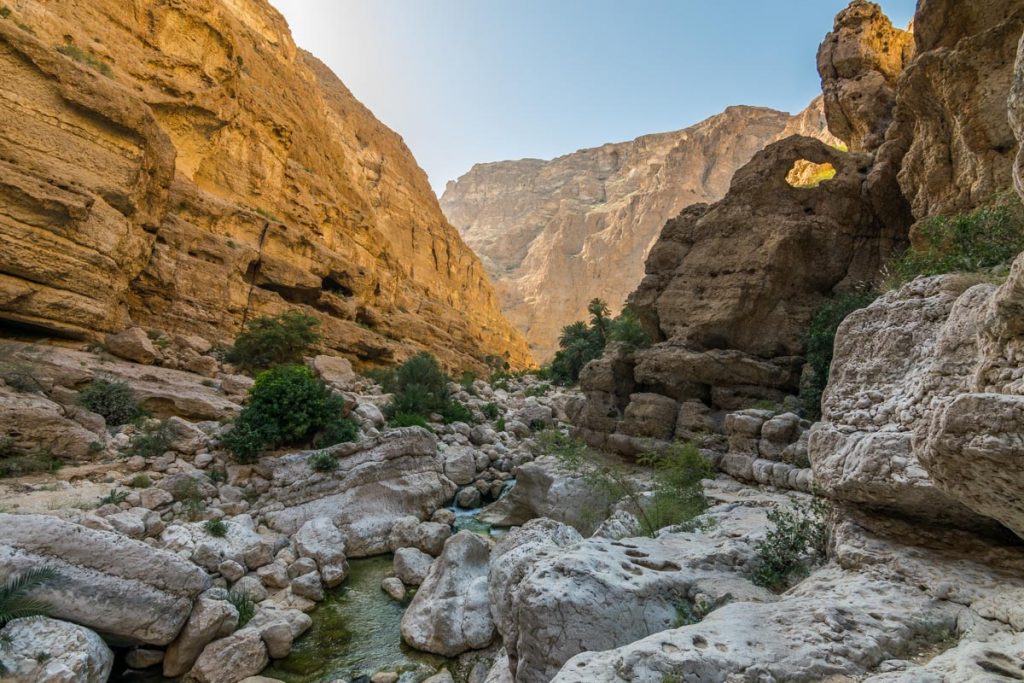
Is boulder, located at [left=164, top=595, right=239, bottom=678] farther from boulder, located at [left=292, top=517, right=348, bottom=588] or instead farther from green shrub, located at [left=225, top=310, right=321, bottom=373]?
green shrub, located at [left=225, top=310, right=321, bottom=373]

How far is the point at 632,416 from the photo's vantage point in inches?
564

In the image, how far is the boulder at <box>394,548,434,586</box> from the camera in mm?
8082

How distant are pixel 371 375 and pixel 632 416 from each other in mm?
14251

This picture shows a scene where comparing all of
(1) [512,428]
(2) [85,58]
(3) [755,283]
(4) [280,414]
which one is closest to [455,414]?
(1) [512,428]

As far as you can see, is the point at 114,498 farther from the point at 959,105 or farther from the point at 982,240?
the point at 959,105

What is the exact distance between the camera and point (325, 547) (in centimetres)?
823

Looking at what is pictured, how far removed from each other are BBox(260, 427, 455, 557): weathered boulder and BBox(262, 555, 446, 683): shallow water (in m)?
1.83

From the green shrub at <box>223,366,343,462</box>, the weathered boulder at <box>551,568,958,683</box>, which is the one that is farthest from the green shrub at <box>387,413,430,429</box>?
the weathered boulder at <box>551,568,958,683</box>

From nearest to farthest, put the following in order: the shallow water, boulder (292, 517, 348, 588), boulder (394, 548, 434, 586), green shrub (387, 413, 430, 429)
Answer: the shallow water, boulder (292, 517, 348, 588), boulder (394, 548, 434, 586), green shrub (387, 413, 430, 429)

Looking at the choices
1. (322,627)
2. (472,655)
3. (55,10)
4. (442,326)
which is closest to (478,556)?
(472,655)

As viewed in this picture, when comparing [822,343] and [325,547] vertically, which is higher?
[822,343]

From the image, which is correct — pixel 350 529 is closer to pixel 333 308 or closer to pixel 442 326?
pixel 333 308

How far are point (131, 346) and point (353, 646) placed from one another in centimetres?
1256

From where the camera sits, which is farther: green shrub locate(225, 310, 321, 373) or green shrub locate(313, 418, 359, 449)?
green shrub locate(225, 310, 321, 373)
